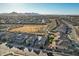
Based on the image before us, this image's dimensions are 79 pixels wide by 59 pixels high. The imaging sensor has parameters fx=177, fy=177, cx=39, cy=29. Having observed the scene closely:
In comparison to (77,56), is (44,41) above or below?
above

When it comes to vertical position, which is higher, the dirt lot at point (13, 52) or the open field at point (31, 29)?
the open field at point (31, 29)

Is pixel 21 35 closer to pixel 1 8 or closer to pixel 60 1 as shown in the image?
pixel 1 8

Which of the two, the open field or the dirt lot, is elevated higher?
the open field

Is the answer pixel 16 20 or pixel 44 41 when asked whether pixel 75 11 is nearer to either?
pixel 44 41

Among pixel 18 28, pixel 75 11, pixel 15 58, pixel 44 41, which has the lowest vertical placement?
pixel 15 58

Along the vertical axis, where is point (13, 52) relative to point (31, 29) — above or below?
below

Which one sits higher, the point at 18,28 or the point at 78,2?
the point at 78,2

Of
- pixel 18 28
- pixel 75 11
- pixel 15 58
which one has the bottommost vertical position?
pixel 15 58

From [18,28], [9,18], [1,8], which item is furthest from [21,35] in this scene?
[1,8]

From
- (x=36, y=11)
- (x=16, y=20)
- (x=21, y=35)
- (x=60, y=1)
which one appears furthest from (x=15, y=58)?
(x=60, y=1)
